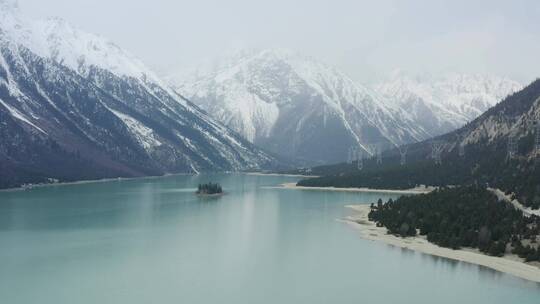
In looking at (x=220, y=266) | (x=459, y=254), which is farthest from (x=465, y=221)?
(x=220, y=266)

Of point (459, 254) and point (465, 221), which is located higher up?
point (465, 221)

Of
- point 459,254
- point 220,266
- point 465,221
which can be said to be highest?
point 465,221

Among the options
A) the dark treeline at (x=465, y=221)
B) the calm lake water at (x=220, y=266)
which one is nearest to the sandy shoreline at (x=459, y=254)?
the dark treeline at (x=465, y=221)

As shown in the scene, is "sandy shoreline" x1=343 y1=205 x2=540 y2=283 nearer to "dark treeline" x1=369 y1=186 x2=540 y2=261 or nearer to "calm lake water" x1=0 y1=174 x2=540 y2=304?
"dark treeline" x1=369 y1=186 x2=540 y2=261

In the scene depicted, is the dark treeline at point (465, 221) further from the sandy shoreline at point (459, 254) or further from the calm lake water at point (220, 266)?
the calm lake water at point (220, 266)

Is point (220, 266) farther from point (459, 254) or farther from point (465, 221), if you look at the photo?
point (465, 221)
